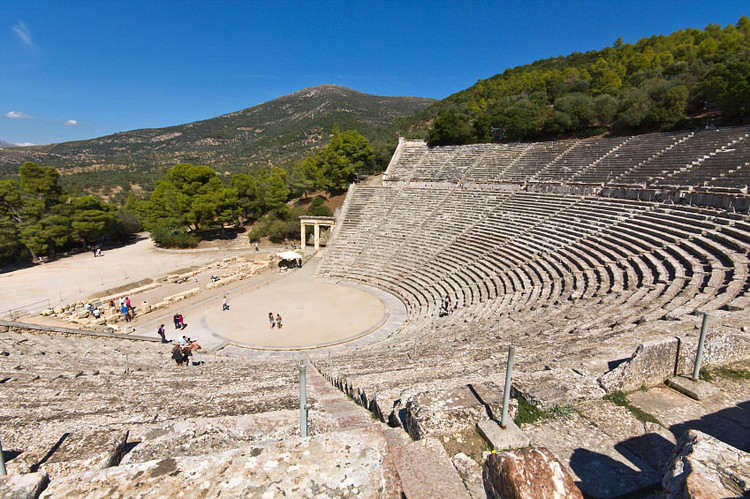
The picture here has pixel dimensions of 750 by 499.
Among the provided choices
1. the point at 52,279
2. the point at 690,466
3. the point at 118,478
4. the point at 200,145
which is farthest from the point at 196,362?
the point at 200,145

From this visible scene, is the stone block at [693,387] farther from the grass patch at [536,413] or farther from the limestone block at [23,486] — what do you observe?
the limestone block at [23,486]

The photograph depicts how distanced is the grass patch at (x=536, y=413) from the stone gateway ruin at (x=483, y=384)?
0.02 m

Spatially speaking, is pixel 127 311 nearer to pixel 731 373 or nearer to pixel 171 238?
pixel 171 238

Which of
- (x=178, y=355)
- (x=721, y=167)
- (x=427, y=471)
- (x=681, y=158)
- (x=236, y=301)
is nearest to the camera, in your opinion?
(x=427, y=471)

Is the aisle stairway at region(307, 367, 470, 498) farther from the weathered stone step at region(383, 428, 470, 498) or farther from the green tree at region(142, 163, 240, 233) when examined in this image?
the green tree at region(142, 163, 240, 233)

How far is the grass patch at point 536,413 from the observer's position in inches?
146

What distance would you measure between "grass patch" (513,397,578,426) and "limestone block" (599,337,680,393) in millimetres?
735

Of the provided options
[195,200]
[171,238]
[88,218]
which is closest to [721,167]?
[195,200]

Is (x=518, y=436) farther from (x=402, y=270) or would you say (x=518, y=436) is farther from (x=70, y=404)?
(x=402, y=270)

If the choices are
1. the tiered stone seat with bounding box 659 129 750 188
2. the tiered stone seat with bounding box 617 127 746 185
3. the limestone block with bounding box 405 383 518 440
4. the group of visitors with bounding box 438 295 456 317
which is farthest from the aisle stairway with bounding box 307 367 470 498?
the tiered stone seat with bounding box 617 127 746 185

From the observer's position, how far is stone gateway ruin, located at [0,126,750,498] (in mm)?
2150

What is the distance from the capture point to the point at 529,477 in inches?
80.0

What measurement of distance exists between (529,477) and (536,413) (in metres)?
2.01

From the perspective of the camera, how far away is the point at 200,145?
119812mm
